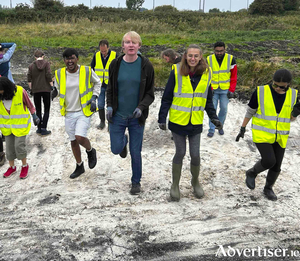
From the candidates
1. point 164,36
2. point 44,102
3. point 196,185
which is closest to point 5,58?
point 44,102

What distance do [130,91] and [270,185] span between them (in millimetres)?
2491

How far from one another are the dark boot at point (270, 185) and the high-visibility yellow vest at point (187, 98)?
1.37 metres

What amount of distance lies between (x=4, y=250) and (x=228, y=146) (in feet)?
14.8

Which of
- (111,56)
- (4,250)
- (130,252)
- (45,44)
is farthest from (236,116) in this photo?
(45,44)

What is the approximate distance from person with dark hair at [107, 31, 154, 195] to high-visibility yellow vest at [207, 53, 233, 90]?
9.10 feet

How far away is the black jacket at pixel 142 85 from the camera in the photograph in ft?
11.9

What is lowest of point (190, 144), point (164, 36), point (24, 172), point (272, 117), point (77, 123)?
point (24, 172)

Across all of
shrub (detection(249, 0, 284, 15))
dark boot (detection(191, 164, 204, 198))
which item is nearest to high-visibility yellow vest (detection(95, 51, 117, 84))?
dark boot (detection(191, 164, 204, 198))

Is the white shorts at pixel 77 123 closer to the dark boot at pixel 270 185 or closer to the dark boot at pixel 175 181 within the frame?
the dark boot at pixel 175 181

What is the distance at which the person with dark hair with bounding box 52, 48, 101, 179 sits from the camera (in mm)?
4164

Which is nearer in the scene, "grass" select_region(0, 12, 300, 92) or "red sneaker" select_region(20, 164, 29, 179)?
"red sneaker" select_region(20, 164, 29, 179)

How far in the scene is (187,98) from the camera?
145 inches

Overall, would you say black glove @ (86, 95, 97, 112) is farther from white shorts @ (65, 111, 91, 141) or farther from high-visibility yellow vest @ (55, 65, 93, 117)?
white shorts @ (65, 111, 91, 141)

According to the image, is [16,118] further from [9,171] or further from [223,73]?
[223,73]
